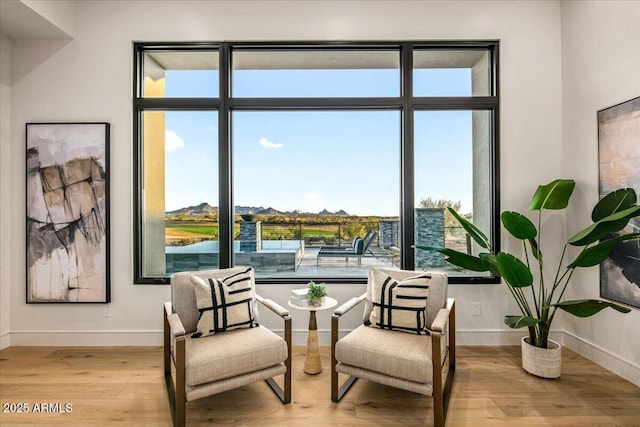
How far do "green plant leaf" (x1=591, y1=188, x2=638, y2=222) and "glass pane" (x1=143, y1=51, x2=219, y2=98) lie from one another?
341 centimetres

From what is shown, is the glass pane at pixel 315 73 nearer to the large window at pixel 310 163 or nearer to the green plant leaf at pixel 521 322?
the large window at pixel 310 163

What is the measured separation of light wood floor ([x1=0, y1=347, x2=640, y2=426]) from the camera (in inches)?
81.4

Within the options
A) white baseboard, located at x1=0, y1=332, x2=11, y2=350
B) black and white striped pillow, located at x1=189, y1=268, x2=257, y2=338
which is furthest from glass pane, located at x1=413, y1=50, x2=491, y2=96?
white baseboard, located at x1=0, y1=332, x2=11, y2=350

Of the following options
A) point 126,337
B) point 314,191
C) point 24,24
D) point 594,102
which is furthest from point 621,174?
point 24,24

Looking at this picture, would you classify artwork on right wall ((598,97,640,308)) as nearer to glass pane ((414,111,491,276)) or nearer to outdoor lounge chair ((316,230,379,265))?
glass pane ((414,111,491,276))

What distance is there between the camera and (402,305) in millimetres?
2389

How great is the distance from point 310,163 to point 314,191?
28 cm

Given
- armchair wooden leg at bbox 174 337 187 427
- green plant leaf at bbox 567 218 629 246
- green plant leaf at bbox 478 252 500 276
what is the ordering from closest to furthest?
armchair wooden leg at bbox 174 337 187 427 < green plant leaf at bbox 567 218 629 246 < green plant leaf at bbox 478 252 500 276

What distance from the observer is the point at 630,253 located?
246 centimetres

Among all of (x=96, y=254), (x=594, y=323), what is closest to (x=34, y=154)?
(x=96, y=254)

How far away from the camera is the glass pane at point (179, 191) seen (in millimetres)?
3297

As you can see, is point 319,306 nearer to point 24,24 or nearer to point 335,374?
point 335,374

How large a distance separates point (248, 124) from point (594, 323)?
3.59m

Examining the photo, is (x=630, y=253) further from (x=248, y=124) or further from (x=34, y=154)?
(x=34, y=154)
